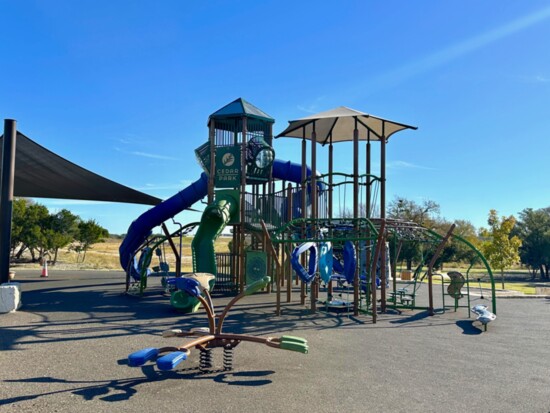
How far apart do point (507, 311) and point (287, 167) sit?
9261 mm

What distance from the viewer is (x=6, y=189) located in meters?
11.0

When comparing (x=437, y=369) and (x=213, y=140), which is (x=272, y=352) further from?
(x=213, y=140)

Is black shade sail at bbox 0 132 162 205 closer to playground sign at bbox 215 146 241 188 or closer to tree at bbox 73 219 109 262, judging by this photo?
playground sign at bbox 215 146 241 188

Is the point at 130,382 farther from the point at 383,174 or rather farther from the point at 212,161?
the point at 212,161

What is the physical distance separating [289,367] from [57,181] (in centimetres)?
1250

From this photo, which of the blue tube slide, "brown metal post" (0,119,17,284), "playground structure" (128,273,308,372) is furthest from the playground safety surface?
the blue tube slide

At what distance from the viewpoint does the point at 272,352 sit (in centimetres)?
659

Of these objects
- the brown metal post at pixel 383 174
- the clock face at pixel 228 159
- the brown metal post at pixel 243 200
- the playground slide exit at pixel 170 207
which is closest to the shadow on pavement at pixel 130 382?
the brown metal post at pixel 383 174

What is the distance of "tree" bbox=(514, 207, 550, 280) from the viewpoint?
37.5 meters

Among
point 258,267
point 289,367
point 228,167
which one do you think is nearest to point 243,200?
point 228,167

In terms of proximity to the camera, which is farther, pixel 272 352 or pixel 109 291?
pixel 109 291

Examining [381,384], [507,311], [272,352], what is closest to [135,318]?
[272,352]

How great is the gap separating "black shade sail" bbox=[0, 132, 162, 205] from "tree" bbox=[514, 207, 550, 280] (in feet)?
115

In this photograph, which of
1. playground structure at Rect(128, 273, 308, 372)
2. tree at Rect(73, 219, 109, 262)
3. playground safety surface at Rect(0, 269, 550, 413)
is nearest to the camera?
playground safety surface at Rect(0, 269, 550, 413)
